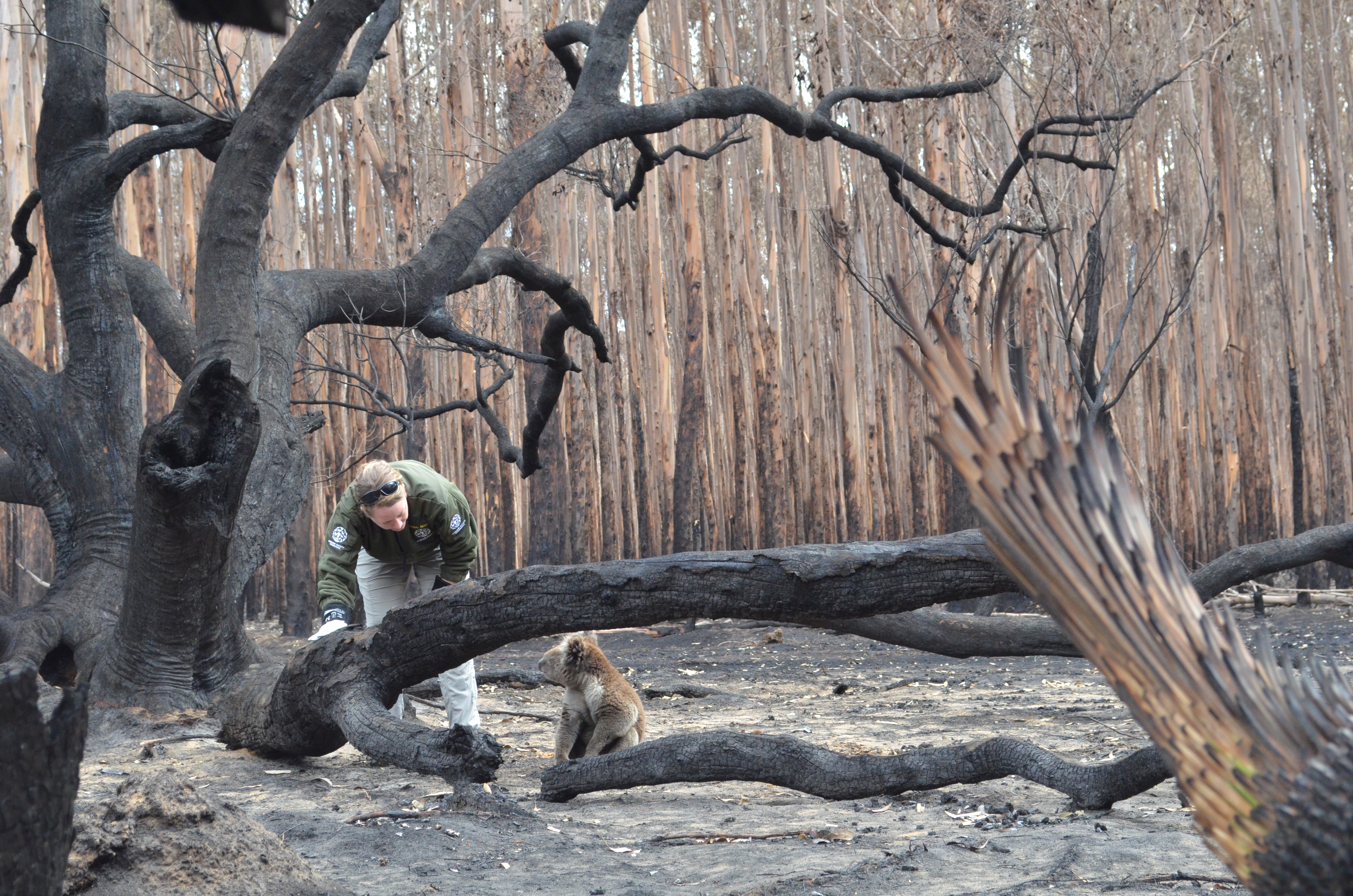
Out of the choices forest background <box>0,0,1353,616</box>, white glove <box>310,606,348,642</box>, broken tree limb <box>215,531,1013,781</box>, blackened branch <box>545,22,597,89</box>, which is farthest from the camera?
forest background <box>0,0,1353,616</box>

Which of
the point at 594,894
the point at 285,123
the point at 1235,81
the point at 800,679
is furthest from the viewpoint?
the point at 1235,81

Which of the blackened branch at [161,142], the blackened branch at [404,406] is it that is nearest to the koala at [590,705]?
the blackened branch at [404,406]

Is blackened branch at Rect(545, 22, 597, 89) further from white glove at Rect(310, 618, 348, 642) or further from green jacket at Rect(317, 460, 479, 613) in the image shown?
white glove at Rect(310, 618, 348, 642)

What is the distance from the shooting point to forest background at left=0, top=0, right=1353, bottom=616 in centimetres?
1220

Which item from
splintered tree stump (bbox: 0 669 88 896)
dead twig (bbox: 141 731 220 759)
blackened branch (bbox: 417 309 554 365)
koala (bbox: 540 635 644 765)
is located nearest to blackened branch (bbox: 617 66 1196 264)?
blackened branch (bbox: 417 309 554 365)

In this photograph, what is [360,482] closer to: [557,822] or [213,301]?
[213,301]

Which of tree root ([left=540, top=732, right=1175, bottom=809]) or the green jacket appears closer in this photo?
tree root ([left=540, top=732, right=1175, bottom=809])

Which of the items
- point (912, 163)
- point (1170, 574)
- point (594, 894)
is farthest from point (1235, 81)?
point (1170, 574)

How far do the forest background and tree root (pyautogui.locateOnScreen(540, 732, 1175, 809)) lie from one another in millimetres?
8036

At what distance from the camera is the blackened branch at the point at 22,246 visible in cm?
745

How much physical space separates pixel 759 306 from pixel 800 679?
218 inches

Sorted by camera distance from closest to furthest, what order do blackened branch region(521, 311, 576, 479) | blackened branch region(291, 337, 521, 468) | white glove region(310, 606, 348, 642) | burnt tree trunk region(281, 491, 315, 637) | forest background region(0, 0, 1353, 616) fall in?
1. white glove region(310, 606, 348, 642)
2. blackened branch region(291, 337, 521, 468)
3. blackened branch region(521, 311, 576, 479)
4. burnt tree trunk region(281, 491, 315, 637)
5. forest background region(0, 0, 1353, 616)

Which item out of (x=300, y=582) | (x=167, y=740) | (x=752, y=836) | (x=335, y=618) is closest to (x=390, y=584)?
(x=335, y=618)

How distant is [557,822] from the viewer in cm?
436
